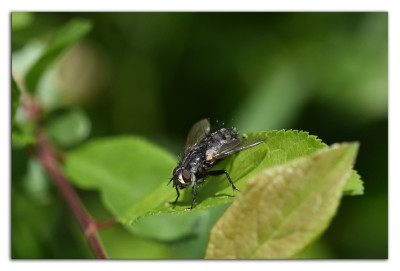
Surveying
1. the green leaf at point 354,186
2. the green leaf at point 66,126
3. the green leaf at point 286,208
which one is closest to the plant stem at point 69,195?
the green leaf at point 66,126

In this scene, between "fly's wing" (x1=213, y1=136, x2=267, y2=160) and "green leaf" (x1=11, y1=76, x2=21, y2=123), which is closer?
"fly's wing" (x1=213, y1=136, x2=267, y2=160)

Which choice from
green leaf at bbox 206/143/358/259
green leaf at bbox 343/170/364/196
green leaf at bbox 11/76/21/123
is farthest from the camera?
green leaf at bbox 11/76/21/123

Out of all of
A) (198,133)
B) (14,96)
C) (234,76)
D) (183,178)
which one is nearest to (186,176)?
(183,178)

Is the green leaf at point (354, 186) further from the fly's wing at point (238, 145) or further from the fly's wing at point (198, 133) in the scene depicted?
the fly's wing at point (198, 133)

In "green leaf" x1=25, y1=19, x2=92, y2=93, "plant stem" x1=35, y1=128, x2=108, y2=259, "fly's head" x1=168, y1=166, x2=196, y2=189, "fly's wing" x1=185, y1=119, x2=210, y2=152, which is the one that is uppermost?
"green leaf" x1=25, y1=19, x2=92, y2=93

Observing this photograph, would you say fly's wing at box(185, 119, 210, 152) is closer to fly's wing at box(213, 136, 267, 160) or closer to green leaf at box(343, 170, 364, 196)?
fly's wing at box(213, 136, 267, 160)

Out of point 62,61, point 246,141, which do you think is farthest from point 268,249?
point 62,61

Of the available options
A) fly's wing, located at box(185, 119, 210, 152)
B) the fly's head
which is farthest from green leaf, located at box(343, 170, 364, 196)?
fly's wing, located at box(185, 119, 210, 152)

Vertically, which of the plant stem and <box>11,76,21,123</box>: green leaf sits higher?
<box>11,76,21,123</box>: green leaf
